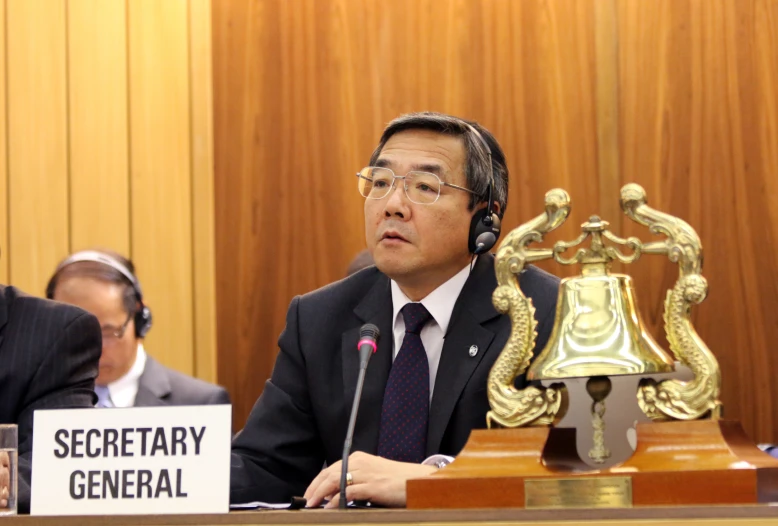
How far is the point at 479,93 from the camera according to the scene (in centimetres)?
391

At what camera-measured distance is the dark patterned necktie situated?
7.49 feet

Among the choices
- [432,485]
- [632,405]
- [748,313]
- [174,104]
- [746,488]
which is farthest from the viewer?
[174,104]

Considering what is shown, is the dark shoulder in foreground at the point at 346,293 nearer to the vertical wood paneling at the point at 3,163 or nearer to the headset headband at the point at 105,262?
the headset headband at the point at 105,262

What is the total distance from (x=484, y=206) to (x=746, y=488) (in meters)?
1.16

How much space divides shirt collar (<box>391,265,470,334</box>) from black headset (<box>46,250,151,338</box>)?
4.92 ft

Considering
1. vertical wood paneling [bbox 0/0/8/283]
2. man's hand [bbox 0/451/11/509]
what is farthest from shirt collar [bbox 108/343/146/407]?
man's hand [bbox 0/451/11/509]

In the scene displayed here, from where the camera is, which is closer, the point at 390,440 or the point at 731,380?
the point at 390,440

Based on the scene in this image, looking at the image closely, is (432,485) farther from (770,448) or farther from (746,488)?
(770,448)

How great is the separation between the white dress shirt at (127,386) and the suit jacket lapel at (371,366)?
1.49 meters

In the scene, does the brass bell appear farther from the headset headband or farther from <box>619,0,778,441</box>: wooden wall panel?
the headset headband

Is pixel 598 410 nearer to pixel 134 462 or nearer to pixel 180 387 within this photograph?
pixel 134 462

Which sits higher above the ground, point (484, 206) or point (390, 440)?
point (484, 206)

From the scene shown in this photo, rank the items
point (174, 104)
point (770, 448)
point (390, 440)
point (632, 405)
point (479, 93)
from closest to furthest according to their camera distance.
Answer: point (632, 405) < point (390, 440) < point (770, 448) < point (479, 93) < point (174, 104)

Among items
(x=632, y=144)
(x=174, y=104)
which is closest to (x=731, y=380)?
(x=632, y=144)
